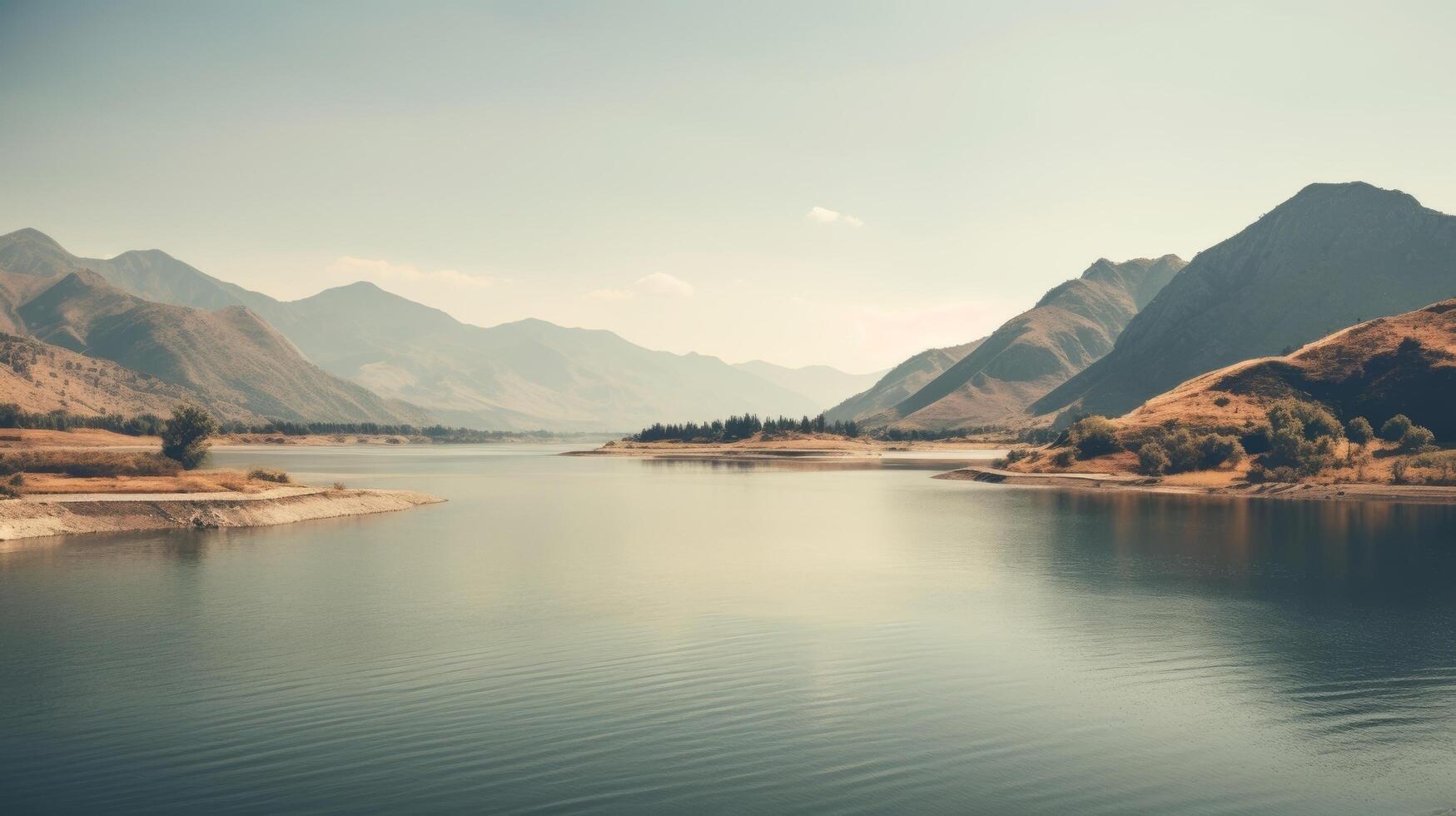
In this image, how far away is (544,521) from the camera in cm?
10344

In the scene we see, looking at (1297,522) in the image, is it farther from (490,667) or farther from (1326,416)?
(490,667)

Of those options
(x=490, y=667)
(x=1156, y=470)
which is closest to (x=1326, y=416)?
(x=1156, y=470)

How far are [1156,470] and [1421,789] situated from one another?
146 m

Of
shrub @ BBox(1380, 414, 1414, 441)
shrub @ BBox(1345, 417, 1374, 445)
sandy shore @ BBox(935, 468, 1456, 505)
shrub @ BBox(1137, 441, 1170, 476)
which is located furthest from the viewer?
shrub @ BBox(1137, 441, 1170, 476)

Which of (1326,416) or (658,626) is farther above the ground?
(1326,416)

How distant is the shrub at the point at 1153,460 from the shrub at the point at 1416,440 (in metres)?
Result: 38.1

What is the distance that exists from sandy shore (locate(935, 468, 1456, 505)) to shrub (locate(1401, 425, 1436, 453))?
2135 cm

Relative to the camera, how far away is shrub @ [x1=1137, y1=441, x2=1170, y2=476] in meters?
160

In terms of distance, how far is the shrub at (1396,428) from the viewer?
155500 millimetres

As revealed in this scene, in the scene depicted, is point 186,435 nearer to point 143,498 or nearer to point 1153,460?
point 143,498

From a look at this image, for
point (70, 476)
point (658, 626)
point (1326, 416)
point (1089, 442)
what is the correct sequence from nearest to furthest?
point (658, 626) → point (70, 476) → point (1326, 416) → point (1089, 442)

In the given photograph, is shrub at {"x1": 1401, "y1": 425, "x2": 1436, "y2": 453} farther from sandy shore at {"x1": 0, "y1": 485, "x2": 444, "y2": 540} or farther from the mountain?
sandy shore at {"x1": 0, "y1": 485, "x2": 444, "y2": 540}

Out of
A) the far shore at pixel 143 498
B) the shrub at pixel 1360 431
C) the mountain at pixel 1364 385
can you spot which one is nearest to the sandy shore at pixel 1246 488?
the shrub at pixel 1360 431

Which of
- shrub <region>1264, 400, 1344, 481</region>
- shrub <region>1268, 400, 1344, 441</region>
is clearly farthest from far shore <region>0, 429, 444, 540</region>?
shrub <region>1268, 400, 1344, 441</region>
